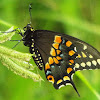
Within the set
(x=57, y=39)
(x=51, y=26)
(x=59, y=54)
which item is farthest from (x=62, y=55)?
(x=51, y=26)

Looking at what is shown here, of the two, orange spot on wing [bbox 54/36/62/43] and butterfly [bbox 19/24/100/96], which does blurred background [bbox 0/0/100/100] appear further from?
orange spot on wing [bbox 54/36/62/43]

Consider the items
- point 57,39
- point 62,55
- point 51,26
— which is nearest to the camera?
point 57,39

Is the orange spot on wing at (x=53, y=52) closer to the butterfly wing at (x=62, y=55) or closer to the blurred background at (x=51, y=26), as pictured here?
the butterfly wing at (x=62, y=55)

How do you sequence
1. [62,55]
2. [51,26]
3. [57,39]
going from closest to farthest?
[57,39], [62,55], [51,26]

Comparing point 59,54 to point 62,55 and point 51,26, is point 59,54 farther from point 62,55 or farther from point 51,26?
point 51,26

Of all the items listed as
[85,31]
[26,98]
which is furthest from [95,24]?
[26,98]

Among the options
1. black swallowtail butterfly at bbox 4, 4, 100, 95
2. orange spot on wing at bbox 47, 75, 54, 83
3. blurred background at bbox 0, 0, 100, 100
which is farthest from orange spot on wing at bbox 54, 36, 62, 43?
blurred background at bbox 0, 0, 100, 100

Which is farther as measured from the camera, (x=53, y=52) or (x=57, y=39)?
(x=53, y=52)
